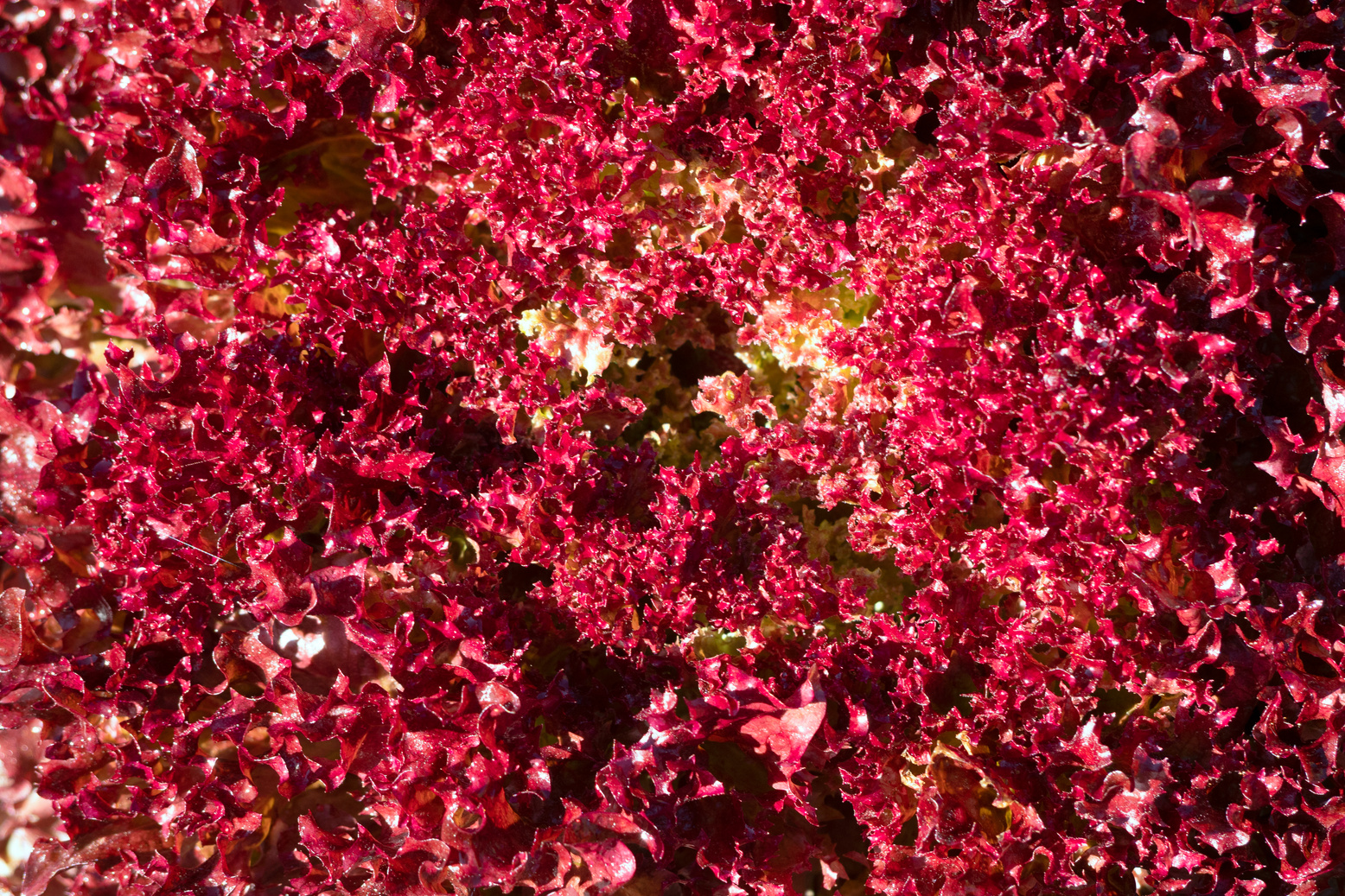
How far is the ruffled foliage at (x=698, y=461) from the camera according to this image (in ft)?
4.05

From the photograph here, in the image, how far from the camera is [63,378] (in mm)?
1763

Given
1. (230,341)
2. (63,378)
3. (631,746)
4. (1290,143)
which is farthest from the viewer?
(63,378)

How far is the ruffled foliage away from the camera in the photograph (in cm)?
123

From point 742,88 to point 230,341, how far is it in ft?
2.97

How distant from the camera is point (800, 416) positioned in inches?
59.3

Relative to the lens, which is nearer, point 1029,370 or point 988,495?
point 1029,370

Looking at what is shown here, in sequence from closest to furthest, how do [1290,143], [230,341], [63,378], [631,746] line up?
1. [1290,143]
2. [631,746]
3. [230,341]
4. [63,378]

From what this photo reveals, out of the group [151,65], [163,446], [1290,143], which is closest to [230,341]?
[163,446]

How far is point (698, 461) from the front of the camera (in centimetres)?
145

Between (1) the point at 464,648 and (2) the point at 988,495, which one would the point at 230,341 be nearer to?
(1) the point at 464,648

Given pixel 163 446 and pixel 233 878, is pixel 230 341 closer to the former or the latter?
pixel 163 446

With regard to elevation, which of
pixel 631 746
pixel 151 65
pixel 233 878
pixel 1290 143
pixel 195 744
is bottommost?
pixel 233 878

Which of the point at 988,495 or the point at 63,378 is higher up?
the point at 988,495

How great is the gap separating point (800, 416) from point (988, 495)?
32 cm
